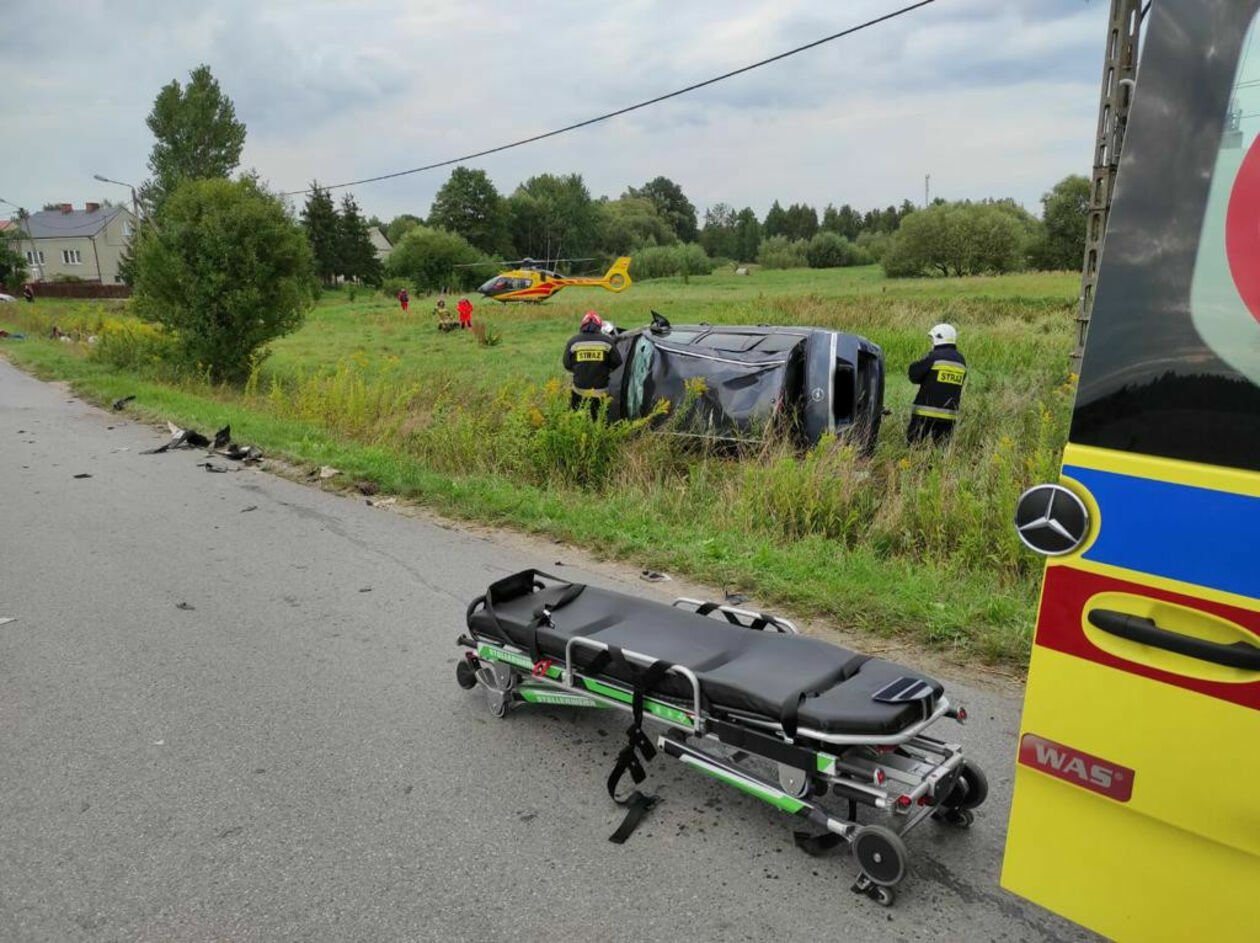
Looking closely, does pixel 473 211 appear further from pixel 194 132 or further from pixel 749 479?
pixel 749 479

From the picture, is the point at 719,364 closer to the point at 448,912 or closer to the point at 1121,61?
the point at 1121,61

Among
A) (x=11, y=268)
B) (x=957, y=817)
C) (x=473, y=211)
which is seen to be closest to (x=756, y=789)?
(x=957, y=817)

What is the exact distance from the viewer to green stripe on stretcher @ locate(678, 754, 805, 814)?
2740 mm

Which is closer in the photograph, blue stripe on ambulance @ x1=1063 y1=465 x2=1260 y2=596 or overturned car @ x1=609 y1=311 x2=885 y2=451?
blue stripe on ambulance @ x1=1063 y1=465 x2=1260 y2=596

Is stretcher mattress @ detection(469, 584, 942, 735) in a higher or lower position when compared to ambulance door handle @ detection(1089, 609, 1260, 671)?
lower

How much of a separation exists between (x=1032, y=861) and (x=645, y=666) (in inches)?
56.9

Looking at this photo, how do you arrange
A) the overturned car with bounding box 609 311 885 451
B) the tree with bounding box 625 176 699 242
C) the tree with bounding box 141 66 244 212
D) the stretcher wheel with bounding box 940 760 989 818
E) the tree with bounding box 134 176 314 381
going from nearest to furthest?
the stretcher wheel with bounding box 940 760 989 818 < the overturned car with bounding box 609 311 885 451 < the tree with bounding box 134 176 314 381 < the tree with bounding box 141 66 244 212 < the tree with bounding box 625 176 699 242

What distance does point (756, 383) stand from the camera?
838cm

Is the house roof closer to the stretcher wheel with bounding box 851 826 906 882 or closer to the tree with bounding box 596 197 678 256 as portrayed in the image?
the tree with bounding box 596 197 678 256

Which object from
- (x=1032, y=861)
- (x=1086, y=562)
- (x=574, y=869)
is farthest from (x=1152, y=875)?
(x=574, y=869)

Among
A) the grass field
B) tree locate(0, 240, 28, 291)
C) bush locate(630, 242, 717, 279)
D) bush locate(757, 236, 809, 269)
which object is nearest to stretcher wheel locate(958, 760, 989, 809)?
A: the grass field

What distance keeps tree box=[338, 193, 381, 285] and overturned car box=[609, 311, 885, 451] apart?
2697 inches

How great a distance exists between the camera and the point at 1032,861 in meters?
2.03

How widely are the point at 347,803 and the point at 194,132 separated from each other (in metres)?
56.3
